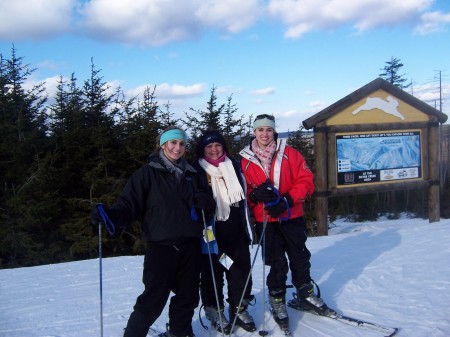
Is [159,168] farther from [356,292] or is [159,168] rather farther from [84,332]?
[356,292]

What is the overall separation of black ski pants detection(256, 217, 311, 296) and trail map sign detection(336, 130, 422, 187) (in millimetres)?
4854

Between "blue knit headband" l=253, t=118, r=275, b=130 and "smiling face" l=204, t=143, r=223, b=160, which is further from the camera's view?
"blue knit headband" l=253, t=118, r=275, b=130

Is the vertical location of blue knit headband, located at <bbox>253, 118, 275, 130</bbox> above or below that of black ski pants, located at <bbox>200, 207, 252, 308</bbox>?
above

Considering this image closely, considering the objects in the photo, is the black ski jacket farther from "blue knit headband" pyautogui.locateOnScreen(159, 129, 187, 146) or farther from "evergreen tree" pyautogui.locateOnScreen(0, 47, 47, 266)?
"evergreen tree" pyautogui.locateOnScreen(0, 47, 47, 266)

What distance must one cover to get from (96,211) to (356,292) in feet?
10.7

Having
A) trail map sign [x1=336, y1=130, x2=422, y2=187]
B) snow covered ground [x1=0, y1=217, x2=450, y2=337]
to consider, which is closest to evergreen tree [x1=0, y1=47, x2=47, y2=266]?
snow covered ground [x1=0, y1=217, x2=450, y2=337]

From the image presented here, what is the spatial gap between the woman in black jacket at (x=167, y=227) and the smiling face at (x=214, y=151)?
348 millimetres

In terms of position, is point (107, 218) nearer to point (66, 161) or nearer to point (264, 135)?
point (264, 135)

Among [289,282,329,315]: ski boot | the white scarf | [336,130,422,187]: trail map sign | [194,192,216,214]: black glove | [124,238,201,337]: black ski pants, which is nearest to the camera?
[124,238,201,337]: black ski pants

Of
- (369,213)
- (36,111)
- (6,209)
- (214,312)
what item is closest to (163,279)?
(214,312)

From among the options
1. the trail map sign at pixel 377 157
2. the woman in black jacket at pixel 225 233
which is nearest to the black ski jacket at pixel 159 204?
the woman in black jacket at pixel 225 233

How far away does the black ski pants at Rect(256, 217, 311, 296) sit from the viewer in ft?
13.0

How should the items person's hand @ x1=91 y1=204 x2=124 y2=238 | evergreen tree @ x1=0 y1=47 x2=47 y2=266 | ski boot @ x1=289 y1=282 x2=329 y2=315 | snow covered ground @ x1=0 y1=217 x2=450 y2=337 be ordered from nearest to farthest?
person's hand @ x1=91 y1=204 x2=124 y2=238 < snow covered ground @ x1=0 y1=217 x2=450 y2=337 < ski boot @ x1=289 y1=282 x2=329 y2=315 < evergreen tree @ x1=0 y1=47 x2=47 y2=266

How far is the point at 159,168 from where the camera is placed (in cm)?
331
